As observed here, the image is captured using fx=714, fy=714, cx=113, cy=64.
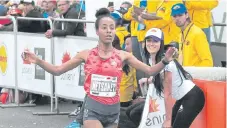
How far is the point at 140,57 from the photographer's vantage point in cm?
1126

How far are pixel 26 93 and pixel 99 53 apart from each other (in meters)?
7.43

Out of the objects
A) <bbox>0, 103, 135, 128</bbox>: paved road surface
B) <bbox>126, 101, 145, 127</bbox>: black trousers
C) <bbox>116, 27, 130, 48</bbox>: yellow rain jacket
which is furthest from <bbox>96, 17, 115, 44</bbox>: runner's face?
<bbox>0, 103, 135, 128</bbox>: paved road surface

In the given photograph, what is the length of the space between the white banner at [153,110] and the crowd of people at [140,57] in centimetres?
8

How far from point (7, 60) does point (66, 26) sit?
8.12ft

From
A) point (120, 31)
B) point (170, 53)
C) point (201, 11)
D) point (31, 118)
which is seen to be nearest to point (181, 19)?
point (201, 11)

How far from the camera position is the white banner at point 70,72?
12516mm

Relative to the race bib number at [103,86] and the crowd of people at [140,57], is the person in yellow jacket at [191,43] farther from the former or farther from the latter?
the race bib number at [103,86]

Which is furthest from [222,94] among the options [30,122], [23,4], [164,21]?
[23,4]

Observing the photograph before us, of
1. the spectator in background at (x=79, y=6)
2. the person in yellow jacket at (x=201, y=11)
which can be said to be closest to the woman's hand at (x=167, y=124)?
the person in yellow jacket at (x=201, y=11)

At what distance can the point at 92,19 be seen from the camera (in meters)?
13.3

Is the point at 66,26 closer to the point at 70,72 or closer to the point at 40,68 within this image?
the point at 70,72

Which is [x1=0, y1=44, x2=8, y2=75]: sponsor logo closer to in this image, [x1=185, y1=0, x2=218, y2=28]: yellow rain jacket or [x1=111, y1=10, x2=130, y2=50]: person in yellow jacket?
[x1=111, y1=10, x2=130, y2=50]: person in yellow jacket

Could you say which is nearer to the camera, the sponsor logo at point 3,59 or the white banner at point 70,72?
the white banner at point 70,72

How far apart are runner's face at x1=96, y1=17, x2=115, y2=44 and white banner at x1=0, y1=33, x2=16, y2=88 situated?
7.15 m
